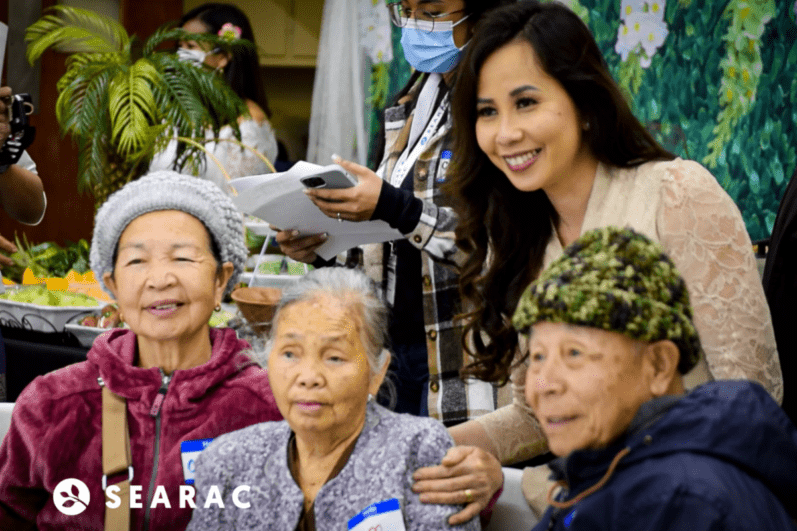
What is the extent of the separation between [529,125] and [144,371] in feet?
2.85

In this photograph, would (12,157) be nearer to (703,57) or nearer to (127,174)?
(127,174)

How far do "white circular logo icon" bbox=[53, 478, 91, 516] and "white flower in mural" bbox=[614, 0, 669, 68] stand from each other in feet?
10.8

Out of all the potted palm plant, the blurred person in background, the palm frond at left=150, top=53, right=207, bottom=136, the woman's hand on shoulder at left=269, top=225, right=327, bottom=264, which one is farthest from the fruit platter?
the woman's hand on shoulder at left=269, top=225, right=327, bottom=264

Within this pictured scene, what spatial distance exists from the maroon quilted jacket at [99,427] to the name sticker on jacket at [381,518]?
378 millimetres

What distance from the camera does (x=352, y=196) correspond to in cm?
187

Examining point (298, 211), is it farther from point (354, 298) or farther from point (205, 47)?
point (205, 47)

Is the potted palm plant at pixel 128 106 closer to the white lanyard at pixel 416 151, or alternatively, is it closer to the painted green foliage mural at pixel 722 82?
the white lanyard at pixel 416 151

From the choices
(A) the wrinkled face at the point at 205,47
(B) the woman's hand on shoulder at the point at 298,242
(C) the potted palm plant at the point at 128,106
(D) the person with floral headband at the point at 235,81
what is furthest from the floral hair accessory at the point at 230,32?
(B) the woman's hand on shoulder at the point at 298,242

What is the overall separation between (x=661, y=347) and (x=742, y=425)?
130 millimetres

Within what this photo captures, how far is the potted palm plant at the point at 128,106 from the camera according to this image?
328 cm

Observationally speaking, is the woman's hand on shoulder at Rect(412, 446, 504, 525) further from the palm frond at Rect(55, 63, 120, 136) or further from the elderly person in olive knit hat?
the palm frond at Rect(55, 63, 120, 136)

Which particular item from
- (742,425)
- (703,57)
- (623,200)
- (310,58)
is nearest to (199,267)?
(623,200)

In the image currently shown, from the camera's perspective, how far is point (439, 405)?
219 cm

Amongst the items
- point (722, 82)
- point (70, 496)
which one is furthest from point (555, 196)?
point (722, 82)
